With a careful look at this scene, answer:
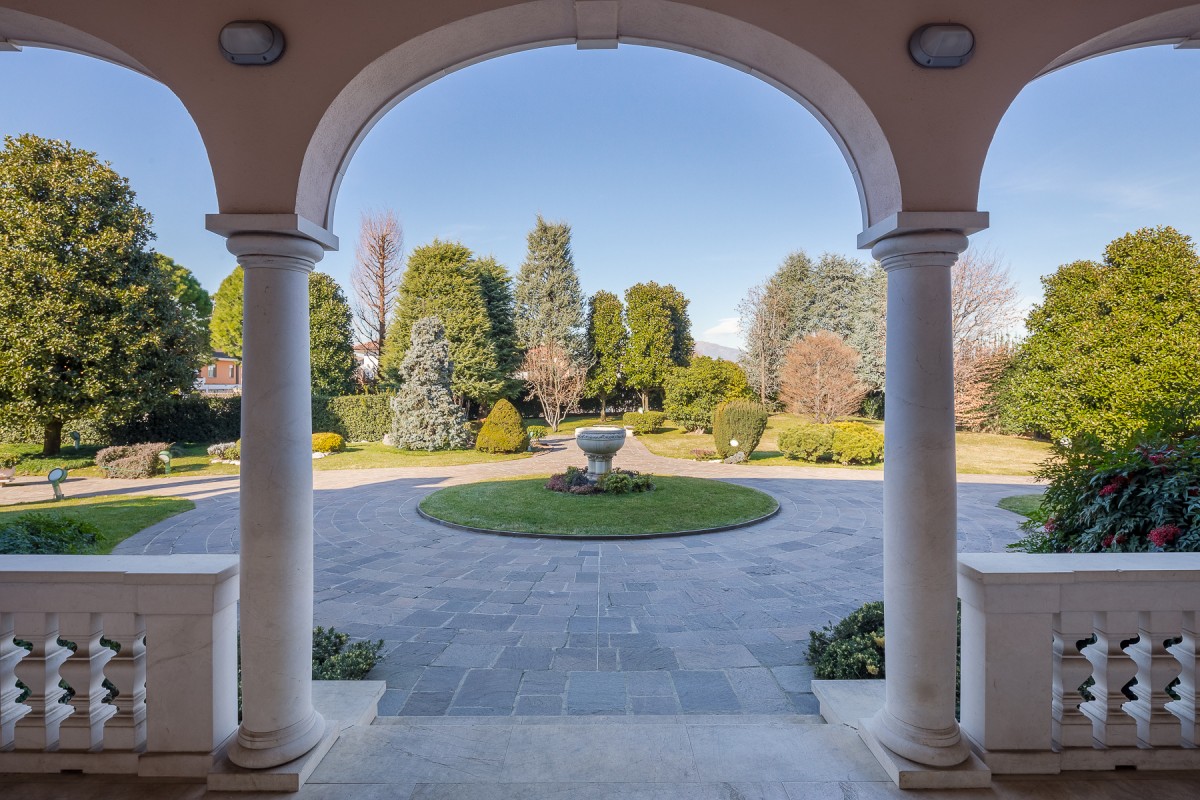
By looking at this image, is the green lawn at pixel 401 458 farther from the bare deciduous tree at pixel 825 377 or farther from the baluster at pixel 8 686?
the baluster at pixel 8 686

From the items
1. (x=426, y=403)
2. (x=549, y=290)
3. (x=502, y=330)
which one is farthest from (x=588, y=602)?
(x=549, y=290)

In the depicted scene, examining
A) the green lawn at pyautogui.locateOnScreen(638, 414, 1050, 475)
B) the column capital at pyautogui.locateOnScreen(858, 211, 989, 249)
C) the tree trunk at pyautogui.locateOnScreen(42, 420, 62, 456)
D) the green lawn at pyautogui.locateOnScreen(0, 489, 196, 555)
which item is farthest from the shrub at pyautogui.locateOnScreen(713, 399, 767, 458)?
the tree trunk at pyautogui.locateOnScreen(42, 420, 62, 456)

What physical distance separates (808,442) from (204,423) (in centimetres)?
2140

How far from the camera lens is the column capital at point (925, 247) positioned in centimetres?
236

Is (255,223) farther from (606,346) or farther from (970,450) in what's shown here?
(606,346)

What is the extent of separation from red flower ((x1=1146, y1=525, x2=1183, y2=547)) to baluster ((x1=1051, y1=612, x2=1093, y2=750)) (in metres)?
1.42

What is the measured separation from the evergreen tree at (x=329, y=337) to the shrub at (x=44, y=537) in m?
16.6

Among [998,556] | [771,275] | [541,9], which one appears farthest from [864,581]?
[771,275]

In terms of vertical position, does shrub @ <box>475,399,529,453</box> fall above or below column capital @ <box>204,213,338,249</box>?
below

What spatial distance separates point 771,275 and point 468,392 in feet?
56.9

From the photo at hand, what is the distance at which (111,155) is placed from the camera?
14898 mm

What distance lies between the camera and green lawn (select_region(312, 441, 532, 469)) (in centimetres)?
1596

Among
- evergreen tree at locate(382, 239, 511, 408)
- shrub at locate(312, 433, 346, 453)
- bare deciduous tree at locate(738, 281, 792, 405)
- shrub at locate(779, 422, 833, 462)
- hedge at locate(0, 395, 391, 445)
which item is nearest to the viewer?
shrub at locate(779, 422, 833, 462)

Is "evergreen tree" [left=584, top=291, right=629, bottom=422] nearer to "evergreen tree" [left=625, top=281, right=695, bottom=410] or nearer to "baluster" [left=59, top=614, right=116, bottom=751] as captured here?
"evergreen tree" [left=625, top=281, right=695, bottom=410]
